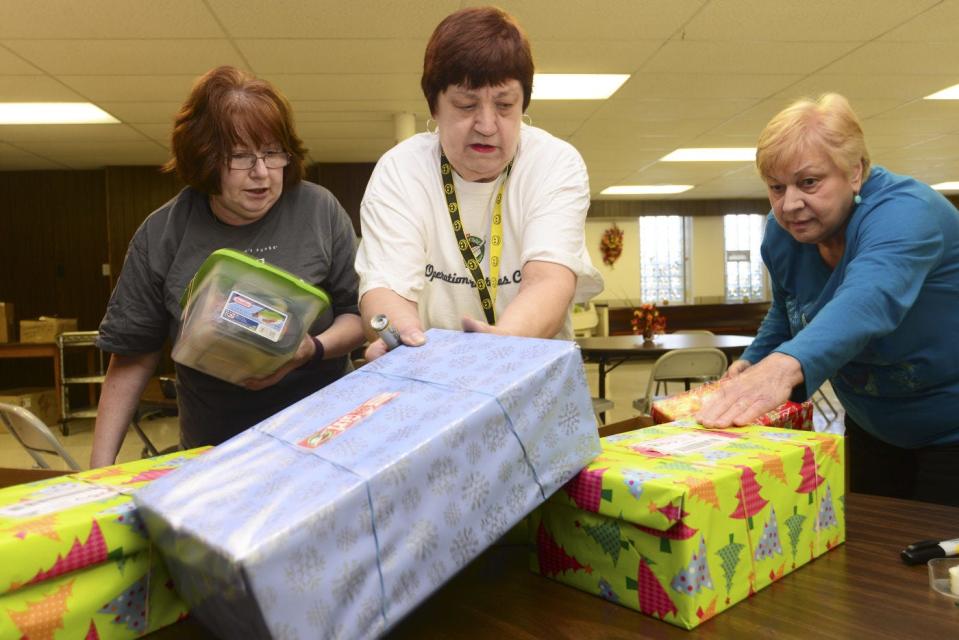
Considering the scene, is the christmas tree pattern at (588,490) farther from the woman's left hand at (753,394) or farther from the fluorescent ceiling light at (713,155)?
the fluorescent ceiling light at (713,155)

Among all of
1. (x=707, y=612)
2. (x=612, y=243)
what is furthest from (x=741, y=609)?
(x=612, y=243)

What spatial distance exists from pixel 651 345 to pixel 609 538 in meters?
4.22

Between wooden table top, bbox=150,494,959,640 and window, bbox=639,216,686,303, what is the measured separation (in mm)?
12392

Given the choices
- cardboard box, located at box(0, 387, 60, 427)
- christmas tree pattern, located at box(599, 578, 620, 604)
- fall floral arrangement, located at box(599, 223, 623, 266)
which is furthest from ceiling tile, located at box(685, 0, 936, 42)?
fall floral arrangement, located at box(599, 223, 623, 266)

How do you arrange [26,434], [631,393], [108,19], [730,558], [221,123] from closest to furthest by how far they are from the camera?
[730,558] < [221,123] < [26,434] < [108,19] < [631,393]

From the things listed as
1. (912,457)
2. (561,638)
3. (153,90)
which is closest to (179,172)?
(561,638)

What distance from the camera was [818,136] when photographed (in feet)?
4.21

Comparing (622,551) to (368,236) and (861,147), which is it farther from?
(861,147)

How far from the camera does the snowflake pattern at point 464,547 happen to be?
66cm

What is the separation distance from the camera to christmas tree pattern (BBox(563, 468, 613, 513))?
76 centimetres

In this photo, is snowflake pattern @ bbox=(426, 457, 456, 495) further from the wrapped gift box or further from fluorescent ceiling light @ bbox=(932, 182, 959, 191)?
fluorescent ceiling light @ bbox=(932, 182, 959, 191)

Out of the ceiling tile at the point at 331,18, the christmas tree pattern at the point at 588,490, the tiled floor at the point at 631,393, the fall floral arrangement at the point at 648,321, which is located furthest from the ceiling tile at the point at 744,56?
the christmas tree pattern at the point at 588,490

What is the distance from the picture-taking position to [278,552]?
0.53m

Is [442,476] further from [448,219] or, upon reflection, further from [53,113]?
[53,113]
